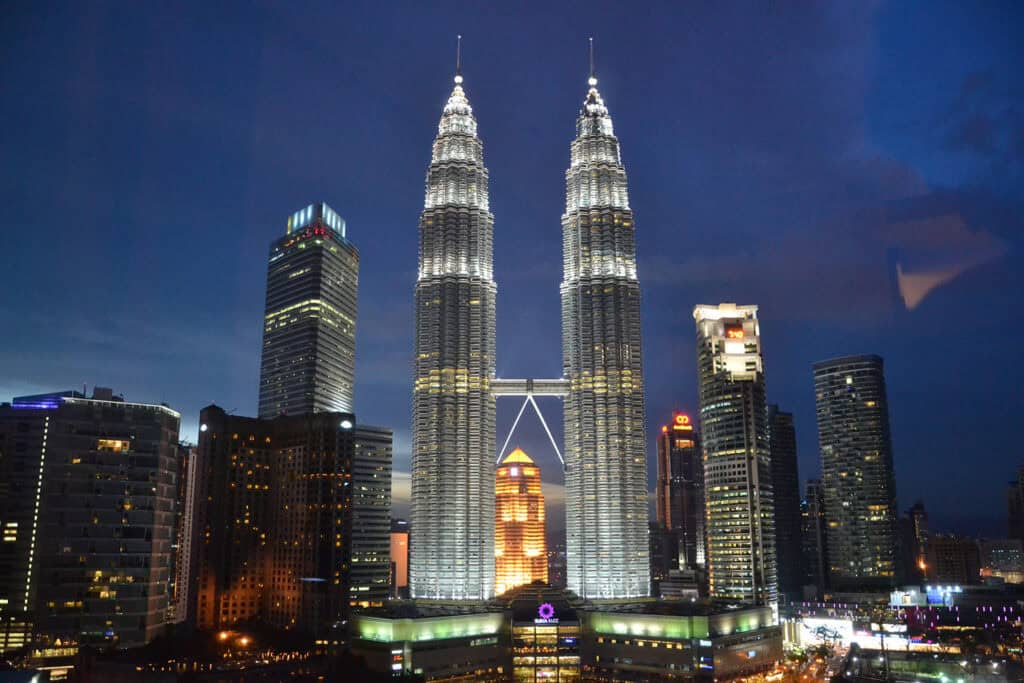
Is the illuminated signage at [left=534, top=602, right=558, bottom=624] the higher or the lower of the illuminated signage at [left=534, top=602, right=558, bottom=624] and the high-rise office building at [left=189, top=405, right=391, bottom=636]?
the lower

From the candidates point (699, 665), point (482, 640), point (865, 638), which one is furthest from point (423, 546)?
point (865, 638)

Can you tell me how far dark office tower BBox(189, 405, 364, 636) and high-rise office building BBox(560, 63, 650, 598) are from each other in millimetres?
52104

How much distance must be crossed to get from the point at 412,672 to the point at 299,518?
67947 mm

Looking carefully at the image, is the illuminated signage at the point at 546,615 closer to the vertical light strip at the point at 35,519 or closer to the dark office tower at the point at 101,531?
the dark office tower at the point at 101,531

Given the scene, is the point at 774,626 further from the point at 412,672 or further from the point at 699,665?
the point at 412,672

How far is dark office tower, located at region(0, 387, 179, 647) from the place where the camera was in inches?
4948

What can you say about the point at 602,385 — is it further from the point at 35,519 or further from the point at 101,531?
the point at 35,519

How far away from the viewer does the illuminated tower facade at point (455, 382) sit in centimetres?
16188

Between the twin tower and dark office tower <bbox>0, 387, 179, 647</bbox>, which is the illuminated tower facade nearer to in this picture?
the twin tower

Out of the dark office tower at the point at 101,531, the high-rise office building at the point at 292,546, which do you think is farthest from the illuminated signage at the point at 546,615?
the dark office tower at the point at 101,531

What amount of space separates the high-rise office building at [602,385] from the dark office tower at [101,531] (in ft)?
244

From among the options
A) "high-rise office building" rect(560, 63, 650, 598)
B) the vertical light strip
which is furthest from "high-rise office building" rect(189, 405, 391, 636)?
"high-rise office building" rect(560, 63, 650, 598)

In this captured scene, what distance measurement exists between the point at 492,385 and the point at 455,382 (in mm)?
10543

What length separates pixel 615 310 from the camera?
172 meters
